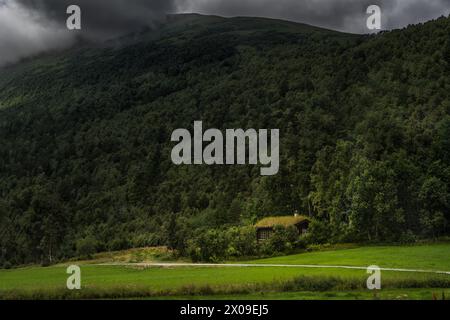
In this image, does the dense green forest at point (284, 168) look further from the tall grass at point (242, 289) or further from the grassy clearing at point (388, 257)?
the tall grass at point (242, 289)

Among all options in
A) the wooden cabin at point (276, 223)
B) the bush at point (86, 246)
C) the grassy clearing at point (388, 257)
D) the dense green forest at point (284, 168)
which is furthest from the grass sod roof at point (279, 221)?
the bush at point (86, 246)

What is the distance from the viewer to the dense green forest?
85.8 m

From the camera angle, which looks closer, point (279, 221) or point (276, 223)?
point (276, 223)

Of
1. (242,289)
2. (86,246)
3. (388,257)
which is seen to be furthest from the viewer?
(86,246)

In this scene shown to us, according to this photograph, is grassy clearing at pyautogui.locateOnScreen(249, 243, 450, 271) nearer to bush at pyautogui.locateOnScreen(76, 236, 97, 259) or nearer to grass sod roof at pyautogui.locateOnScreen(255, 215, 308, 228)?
grass sod roof at pyautogui.locateOnScreen(255, 215, 308, 228)

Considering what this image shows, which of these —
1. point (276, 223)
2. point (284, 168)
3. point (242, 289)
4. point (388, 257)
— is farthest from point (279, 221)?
point (242, 289)

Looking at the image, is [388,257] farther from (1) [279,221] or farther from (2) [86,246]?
(2) [86,246]

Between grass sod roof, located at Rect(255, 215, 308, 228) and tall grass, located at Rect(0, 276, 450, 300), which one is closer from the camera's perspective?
→ tall grass, located at Rect(0, 276, 450, 300)

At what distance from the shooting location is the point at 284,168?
381ft

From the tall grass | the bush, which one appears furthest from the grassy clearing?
the bush

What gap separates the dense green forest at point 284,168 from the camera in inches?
3378

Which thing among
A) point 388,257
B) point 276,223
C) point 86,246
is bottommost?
point 86,246

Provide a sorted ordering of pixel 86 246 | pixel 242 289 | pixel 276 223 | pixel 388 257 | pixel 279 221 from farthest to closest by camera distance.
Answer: pixel 86 246, pixel 279 221, pixel 276 223, pixel 388 257, pixel 242 289
